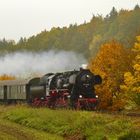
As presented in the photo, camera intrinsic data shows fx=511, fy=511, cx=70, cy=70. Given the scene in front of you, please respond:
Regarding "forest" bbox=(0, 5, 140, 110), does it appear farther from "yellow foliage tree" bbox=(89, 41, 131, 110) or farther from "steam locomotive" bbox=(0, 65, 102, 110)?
"steam locomotive" bbox=(0, 65, 102, 110)

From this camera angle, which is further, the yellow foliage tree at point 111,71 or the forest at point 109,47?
the yellow foliage tree at point 111,71

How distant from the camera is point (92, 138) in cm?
2373

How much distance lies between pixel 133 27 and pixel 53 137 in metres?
99.7

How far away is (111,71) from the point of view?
58125 mm

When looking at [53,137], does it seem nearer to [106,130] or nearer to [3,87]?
[106,130]

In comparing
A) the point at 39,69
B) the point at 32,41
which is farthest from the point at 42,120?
the point at 32,41

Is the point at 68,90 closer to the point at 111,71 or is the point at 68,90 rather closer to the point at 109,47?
the point at 111,71

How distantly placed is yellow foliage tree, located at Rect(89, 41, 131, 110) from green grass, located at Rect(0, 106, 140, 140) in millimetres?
21916

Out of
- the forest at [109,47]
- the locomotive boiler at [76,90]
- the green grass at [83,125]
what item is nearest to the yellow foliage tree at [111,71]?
the forest at [109,47]

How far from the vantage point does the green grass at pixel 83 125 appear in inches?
934

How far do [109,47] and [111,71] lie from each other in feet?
12.8

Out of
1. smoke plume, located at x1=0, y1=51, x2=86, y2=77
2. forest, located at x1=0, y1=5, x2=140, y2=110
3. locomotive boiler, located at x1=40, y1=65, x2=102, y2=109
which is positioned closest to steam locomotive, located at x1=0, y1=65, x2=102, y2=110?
locomotive boiler, located at x1=40, y1=65, x2=102, y2=109

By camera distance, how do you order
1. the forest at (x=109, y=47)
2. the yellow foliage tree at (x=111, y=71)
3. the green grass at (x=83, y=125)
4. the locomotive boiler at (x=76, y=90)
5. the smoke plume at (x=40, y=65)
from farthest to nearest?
the smoke plume at (x=40, y=65) < the yellow foliage tree at (x=111, y=71) < the forest at (x=109, y=47) < the locomotive boiler at (x=76, y=90) < the green grass at (x=83, y=125)

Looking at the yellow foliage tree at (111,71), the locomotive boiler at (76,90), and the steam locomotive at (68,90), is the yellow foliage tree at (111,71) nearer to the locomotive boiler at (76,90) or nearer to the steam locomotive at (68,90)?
the steam locomotive at (68,90)
